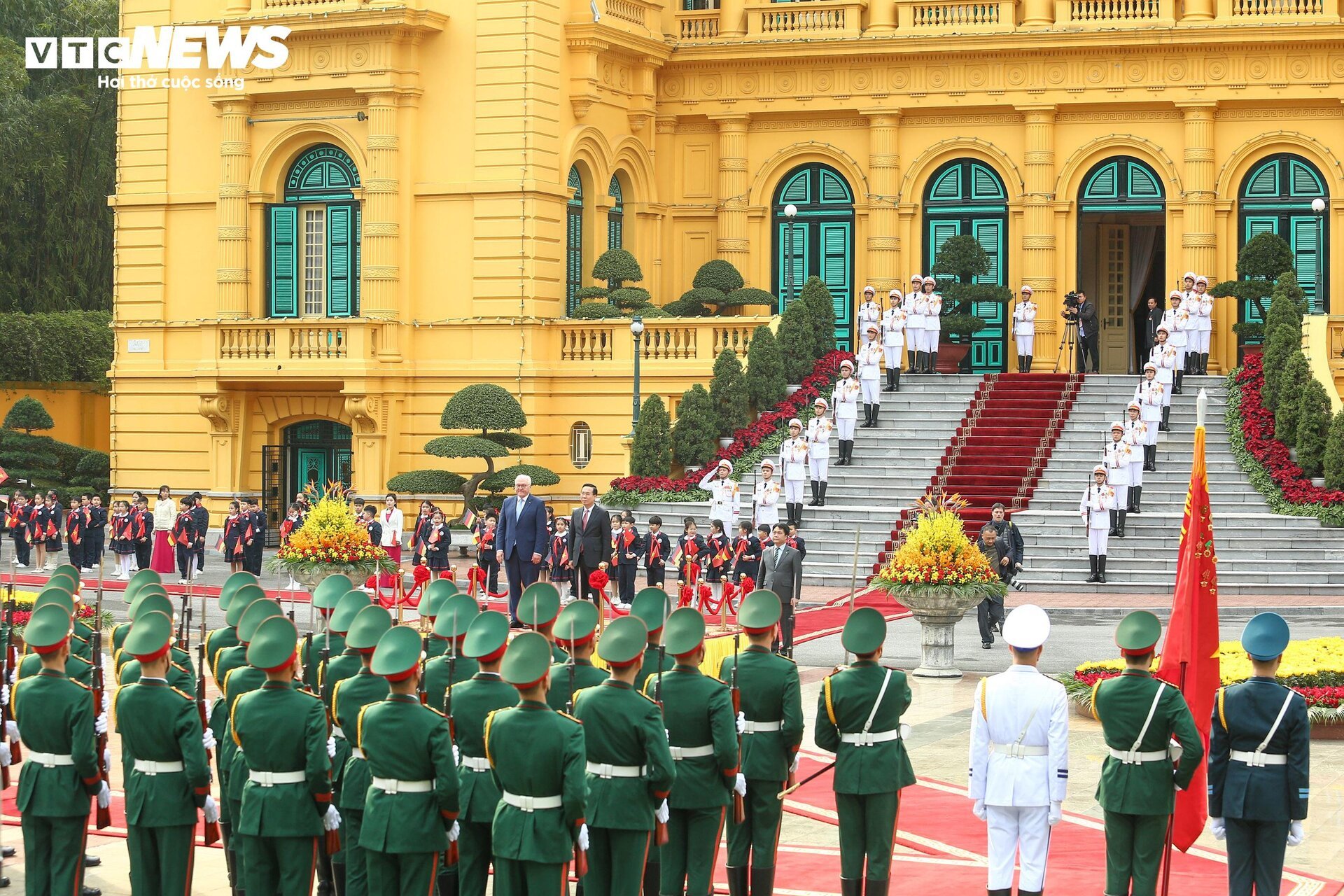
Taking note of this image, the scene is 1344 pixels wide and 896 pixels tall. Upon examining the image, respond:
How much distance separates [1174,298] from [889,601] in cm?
958

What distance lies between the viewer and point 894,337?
107 ft

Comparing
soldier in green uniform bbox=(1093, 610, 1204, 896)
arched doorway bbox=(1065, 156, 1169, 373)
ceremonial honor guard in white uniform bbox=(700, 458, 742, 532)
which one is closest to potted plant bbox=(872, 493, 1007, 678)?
ceremonial honor guard in white uniform bbox=(700, 458, 742, 532)

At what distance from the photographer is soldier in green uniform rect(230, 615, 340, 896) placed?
Answer: 1012cm

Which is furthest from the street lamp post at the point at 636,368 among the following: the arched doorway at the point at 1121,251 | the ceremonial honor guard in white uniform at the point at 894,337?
the arched doorway at the point at 1121,251

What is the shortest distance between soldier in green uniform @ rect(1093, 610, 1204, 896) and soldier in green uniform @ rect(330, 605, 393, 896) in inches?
156

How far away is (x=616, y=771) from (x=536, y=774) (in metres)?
0.70

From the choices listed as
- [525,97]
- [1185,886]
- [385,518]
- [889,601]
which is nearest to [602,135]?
[525,97]

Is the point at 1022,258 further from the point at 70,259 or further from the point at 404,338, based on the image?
the point at 70,259

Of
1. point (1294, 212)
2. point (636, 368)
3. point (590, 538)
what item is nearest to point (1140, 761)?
point (590, 538)

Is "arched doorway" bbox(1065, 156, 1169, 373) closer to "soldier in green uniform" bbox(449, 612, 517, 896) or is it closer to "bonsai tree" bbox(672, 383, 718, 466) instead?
"bonsai tree" bbox(672, 383, 718, 466)

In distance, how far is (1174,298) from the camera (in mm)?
32094

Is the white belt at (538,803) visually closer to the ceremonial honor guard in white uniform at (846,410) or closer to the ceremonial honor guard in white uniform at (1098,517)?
the ceremonial honor guard in white uniform at (1098,517)

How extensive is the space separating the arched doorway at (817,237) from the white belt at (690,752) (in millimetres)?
26934

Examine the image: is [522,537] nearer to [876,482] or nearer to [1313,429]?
[876,482]
